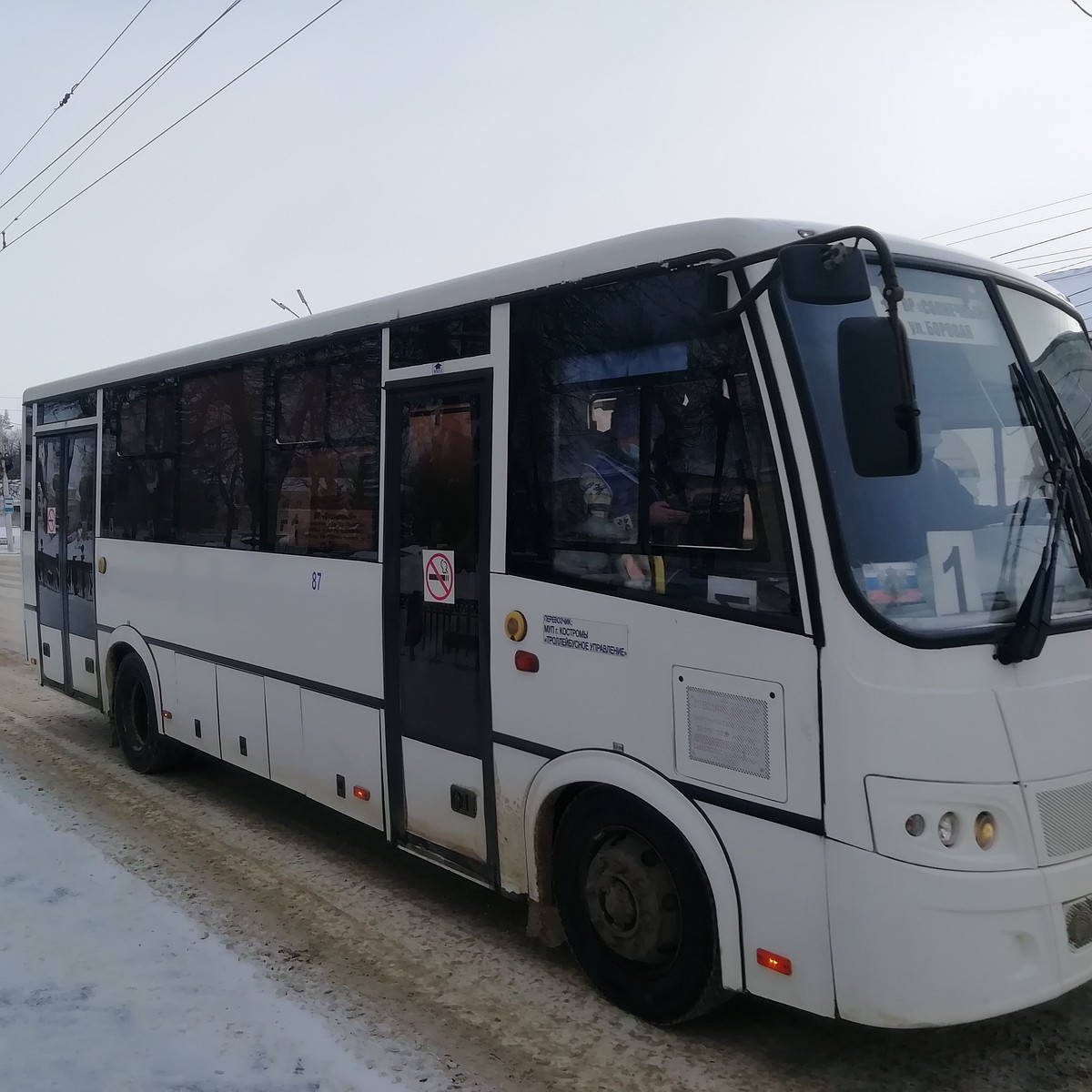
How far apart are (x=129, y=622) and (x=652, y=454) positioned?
5.42 metres

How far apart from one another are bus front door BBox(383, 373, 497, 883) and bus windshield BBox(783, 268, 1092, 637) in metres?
1.73

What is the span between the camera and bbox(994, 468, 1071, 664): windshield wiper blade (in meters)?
3.09

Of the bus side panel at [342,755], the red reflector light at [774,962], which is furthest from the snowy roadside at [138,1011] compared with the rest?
the red reflector light at [774,962]

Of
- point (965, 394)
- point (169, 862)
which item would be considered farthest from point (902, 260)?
point (169, 862)

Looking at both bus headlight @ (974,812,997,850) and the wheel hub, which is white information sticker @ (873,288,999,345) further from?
the wheel hub

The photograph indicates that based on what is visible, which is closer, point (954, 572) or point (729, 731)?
point (954, 572)

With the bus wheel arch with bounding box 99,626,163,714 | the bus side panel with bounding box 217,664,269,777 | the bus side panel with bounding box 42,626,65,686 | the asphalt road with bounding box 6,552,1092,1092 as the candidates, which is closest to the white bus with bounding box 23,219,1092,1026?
the asphalt road with bounding box 6,552,1092,1092

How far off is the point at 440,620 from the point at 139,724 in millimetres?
4151

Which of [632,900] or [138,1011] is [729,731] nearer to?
[632,900]

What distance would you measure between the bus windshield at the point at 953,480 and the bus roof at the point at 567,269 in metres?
0.25

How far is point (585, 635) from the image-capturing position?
13.0ft

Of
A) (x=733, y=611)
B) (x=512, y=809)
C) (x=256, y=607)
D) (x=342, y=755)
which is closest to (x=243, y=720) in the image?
(x=256, y=607)

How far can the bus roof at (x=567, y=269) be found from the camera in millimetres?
3436

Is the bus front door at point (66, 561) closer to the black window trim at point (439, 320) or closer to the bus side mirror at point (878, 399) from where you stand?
the black window trim at point (439, 320)
